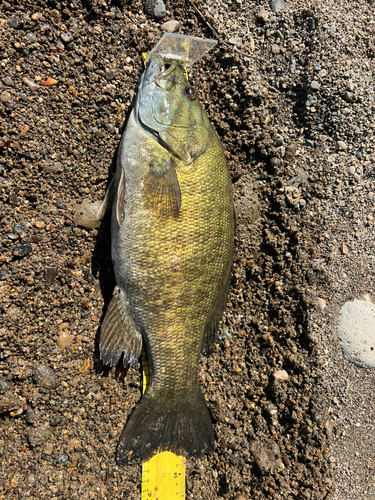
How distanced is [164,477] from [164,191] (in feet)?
6.52

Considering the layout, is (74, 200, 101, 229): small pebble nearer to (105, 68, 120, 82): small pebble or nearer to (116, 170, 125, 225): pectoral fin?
(116, 170, 125, 225): pectoral fin

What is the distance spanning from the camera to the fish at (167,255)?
1.96m

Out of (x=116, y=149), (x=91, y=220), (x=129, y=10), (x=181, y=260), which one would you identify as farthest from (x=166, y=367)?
(x=129, y=10)

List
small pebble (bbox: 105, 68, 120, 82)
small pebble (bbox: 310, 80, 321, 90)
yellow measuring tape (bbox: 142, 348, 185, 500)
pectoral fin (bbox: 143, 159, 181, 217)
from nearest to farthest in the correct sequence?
pectoral fin (bbox: 143, 159, 181, 217) < yellow measuring tape (bbox: 142, 348, 185, 500) < small pebble (bbox: 105, 68, 120, 82) < small pebble (bbox: 310, 80, 321, 90)

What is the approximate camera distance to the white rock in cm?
227

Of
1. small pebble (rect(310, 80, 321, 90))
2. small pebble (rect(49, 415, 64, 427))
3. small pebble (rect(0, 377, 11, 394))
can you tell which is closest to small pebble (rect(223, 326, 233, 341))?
small pebble (rect(49, 415, 64, 427))

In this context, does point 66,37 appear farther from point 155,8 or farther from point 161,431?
point 161,431

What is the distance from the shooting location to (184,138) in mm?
2045

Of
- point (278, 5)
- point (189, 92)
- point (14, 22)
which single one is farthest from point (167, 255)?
point (278, 5)

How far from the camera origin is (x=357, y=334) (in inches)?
89.8

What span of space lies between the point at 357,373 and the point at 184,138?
2.11 m

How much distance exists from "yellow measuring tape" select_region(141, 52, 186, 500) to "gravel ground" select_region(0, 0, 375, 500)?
0.06m

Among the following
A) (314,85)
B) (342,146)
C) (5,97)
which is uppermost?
(314,85)

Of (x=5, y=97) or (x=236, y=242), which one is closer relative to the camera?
(x=5, y=97)
